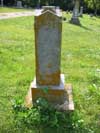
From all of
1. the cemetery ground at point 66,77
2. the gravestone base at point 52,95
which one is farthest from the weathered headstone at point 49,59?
the cemetery ground at point 66,77

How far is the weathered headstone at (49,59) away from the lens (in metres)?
5.34

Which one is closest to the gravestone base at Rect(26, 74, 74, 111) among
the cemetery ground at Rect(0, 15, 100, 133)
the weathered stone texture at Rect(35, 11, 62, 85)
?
the weathered stone texture at Rect(35, 11, 62, 85)

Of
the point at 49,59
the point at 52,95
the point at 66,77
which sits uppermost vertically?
the point at 49,59

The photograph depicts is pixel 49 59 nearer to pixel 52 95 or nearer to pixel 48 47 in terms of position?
pixel 48 47

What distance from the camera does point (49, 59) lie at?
5.57 m

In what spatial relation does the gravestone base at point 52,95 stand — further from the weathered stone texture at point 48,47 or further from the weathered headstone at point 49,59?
the weathered stone texture at point 48,47

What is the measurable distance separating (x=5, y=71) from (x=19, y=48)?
146 inches

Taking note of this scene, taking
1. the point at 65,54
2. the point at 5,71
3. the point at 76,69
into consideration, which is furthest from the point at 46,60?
the point at 65,54

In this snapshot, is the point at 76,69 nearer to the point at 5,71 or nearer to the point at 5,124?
the point at 5,71

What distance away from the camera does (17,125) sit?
16.9ft

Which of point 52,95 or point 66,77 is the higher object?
point 52,95

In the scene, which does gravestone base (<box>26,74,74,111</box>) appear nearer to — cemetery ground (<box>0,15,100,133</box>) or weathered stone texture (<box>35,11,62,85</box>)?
weathered stone texture (<box>35,11,62,85</box>)

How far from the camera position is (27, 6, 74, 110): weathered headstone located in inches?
210

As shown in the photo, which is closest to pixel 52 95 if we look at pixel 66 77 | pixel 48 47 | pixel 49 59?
pixel 49 59
